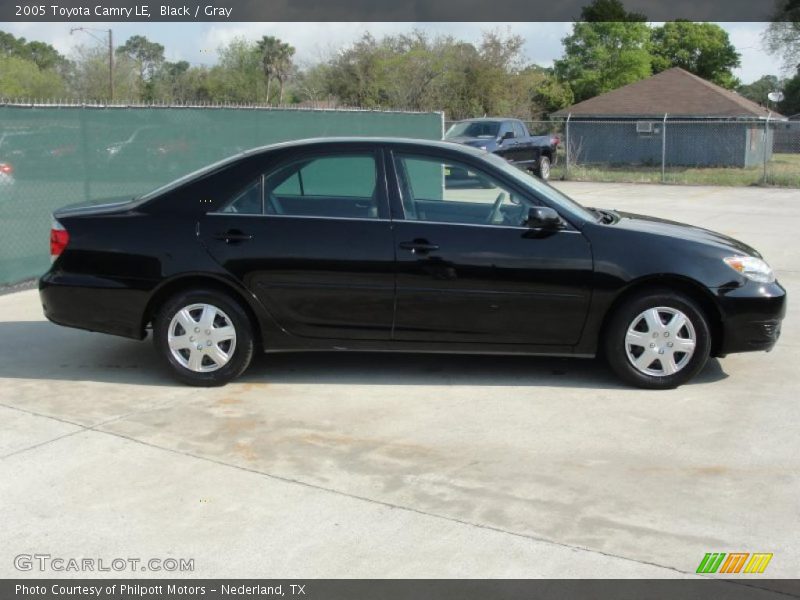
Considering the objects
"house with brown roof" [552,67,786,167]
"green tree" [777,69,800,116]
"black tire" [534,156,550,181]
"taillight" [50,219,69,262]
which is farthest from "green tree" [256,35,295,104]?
"taillight" [50,219,69,262]

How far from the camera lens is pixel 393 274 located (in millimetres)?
6285

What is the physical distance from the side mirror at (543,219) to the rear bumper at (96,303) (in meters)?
2.60

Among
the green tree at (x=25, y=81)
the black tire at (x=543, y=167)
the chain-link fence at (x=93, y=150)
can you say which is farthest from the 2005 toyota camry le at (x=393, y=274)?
the green tree at (x=25, y=81)

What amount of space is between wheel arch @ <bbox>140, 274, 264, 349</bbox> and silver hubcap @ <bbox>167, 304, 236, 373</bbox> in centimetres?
14

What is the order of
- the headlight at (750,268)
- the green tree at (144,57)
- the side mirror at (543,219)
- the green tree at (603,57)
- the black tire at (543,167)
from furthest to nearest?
the green tree at (603,57) < the green tree at (144,57) < the black tire at (543,167) < the headlight at (750,268) < the side mirror at (543,219)

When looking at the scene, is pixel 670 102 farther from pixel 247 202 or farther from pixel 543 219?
pixel 247 202

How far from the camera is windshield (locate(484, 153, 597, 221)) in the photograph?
6434 mm

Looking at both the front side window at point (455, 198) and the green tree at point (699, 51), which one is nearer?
the front side window at point (455, 198)

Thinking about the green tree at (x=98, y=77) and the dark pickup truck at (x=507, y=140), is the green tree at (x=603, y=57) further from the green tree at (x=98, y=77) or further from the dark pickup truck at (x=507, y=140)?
the dark pickup truck at (x=507, y=140)

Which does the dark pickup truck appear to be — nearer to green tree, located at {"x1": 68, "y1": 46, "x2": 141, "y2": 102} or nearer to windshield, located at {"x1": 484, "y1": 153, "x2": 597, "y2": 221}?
windshield, located at {"x1": 484, "y1": 153, "x2": 597, "y2": 221}

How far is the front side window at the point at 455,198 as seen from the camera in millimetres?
6383

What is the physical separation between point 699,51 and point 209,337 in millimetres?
65635

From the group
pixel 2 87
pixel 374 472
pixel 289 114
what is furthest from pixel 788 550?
pixel 2 87

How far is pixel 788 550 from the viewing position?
4047mm
